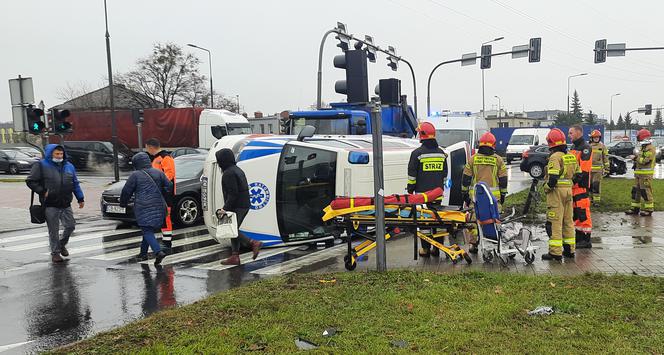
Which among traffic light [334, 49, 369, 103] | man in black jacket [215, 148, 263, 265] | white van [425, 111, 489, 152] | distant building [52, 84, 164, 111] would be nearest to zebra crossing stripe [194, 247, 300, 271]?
man in black jacket [215, 148, 263, 265]

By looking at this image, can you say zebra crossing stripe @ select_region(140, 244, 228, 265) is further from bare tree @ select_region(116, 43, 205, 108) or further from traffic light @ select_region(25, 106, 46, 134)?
bare tree @ select_region(116, 43, 205, 108)

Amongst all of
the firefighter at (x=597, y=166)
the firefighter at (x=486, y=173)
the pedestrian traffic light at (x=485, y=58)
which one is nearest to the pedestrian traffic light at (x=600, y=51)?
the pedestrian traffic light at (x=485, y=58)

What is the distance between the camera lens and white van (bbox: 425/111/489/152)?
818 inches

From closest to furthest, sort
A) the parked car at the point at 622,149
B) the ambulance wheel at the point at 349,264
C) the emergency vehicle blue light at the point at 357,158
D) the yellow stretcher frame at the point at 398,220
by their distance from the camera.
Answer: the yellow stretcher frame at the point at 398,220 → the ambulance wheel at the point at 349,264 → the emergency vehicle blue light at the point at 357,158 → the parked car at the point at 622,149

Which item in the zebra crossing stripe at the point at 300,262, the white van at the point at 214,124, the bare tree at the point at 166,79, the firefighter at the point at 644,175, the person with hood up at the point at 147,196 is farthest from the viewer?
the bare tree at the point at 166,79

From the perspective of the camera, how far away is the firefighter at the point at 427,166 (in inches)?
297

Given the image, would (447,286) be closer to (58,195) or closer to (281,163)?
(281,163)

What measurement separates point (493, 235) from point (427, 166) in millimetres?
1303

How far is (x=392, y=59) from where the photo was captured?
22141 millimetres

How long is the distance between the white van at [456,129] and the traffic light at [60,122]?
12.8 meters

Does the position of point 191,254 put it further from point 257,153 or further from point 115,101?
point 115,101

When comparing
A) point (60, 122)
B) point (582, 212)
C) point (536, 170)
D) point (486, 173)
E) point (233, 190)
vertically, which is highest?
point (60, 122)

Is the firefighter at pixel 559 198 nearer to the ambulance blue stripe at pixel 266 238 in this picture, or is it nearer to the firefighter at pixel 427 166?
the firefighter at pixel 427 166

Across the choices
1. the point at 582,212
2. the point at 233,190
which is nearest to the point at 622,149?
the point at 582,212
